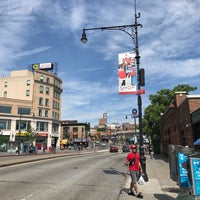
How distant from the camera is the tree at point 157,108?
138 ft

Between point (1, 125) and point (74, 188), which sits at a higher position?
point (1, 125)

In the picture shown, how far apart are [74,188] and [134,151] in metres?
2.96

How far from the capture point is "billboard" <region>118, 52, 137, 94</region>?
42.7 ft

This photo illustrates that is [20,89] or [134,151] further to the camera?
[20,89]

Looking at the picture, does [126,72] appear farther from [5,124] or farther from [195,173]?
[5,124]

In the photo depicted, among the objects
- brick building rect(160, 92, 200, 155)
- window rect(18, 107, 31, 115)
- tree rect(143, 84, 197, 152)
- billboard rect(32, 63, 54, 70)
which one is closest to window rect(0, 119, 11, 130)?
window rect(18, 107, 31, 115)

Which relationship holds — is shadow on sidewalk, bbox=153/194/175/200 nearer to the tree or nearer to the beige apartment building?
the tree

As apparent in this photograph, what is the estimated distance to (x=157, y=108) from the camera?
4169cm

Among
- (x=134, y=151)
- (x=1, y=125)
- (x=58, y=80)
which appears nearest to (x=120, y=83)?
(x=134, y=151)

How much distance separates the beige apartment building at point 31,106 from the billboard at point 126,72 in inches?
1962

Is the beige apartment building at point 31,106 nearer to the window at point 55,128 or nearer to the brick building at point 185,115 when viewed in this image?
the window at point 55,128

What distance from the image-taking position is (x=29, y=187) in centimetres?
999

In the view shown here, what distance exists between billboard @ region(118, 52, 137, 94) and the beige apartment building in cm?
4984

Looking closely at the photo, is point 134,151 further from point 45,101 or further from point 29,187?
point 45,101
